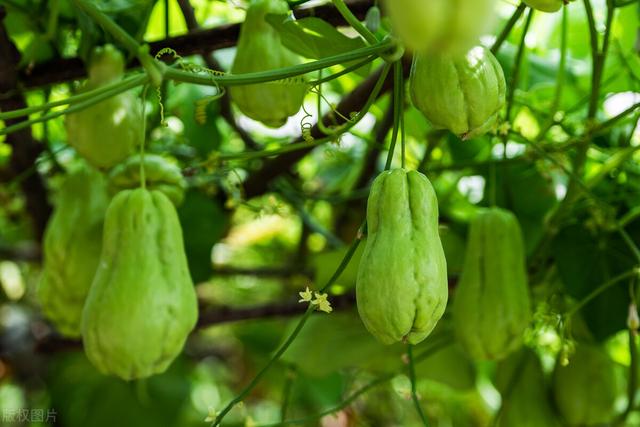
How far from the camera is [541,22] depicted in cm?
114

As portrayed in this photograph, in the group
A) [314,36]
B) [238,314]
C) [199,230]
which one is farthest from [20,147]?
[314,36]

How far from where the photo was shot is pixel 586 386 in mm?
951

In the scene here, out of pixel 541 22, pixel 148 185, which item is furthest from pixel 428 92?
pixel 541 22

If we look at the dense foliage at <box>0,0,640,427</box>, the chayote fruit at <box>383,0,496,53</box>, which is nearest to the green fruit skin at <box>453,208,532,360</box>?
the dense foliage at <box>0,0,640,427</box>

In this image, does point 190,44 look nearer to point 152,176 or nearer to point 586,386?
point 152,176

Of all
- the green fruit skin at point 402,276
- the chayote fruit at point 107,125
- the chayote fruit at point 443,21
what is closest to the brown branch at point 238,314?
the chayote fruit at point 107,125

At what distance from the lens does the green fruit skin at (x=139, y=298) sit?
22.7 inches

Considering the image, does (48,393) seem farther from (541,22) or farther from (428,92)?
(428,92)

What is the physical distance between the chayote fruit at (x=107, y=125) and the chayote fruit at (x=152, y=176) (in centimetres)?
3

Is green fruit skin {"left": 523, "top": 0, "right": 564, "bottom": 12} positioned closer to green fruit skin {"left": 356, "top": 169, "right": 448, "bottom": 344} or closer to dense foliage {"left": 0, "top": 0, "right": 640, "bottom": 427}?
dense foliage {"left": 0, "top": 0, "right": 640, "bottom": 427}

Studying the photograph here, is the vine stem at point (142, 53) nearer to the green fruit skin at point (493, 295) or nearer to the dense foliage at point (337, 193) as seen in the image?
the dense foliage at point (337, 193)

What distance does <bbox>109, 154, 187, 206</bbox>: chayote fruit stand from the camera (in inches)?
31.2

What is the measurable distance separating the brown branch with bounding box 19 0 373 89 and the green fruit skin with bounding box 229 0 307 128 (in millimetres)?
72

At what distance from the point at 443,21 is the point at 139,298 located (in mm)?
331
